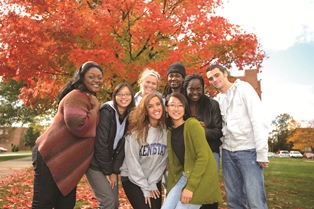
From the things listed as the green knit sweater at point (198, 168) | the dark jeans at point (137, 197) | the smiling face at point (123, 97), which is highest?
the smiling face at point (123, 97)

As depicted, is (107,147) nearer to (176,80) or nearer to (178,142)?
(178,142)

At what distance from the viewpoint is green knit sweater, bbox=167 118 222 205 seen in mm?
3373

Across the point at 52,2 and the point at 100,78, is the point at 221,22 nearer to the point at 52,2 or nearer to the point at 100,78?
the point at 52,2

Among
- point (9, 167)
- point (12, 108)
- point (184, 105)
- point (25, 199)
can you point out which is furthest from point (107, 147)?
point (12, 108)

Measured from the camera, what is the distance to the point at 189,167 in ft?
11.4

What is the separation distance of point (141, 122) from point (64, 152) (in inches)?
40.6

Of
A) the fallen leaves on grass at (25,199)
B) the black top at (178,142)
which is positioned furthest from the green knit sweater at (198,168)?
the fallen leaves on grass at (25,199)

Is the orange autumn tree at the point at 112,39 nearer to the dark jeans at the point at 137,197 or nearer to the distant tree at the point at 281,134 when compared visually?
the dark jeans at the point at 137,197

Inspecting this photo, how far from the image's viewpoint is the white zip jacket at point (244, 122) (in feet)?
13.0

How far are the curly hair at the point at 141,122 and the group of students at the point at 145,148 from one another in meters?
0.01

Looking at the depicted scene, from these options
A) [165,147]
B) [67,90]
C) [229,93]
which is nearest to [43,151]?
[67,90]

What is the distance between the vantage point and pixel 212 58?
10883 millimetres

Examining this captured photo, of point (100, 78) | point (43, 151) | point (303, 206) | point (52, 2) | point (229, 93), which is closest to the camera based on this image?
point (43, 151)

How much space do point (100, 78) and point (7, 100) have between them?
32.0 meters
